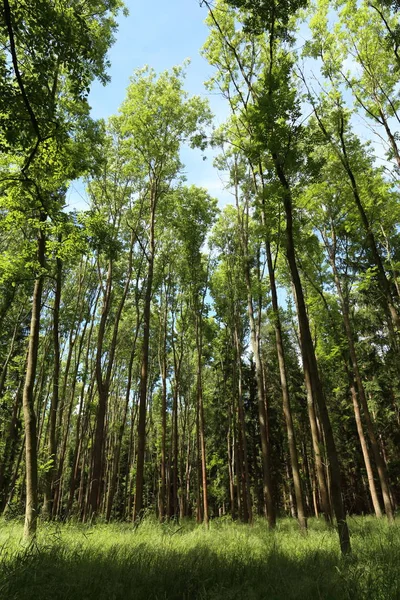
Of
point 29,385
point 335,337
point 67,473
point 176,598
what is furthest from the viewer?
point 67,473

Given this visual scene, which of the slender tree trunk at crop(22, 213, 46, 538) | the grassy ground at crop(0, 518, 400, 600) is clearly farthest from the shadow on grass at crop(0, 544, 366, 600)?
the slender tree trunk at crop(22, 213, 46, 538)

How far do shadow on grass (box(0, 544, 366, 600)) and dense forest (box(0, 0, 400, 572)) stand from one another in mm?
1416

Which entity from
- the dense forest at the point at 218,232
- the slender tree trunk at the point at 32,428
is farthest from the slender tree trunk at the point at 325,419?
the slender tree trunk at the point at 32,428

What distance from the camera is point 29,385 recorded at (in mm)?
6949

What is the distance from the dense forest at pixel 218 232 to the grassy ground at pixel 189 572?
0.92 metres

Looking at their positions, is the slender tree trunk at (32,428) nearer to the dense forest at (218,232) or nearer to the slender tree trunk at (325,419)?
the dense forest at (218,232)

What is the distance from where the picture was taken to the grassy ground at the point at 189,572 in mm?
3756

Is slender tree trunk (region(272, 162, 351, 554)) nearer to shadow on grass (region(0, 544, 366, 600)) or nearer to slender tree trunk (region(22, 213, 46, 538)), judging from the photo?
shadow on grass (region(0, 544, 366, 600))

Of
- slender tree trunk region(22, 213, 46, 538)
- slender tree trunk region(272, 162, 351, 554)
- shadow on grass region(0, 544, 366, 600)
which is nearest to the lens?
shadow on grass region(0, 544, 366, 600)

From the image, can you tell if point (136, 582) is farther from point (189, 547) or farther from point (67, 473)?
point (67, 473)

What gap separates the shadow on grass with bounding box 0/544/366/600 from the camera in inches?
146

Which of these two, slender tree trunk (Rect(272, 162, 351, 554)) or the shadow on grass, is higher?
slender tree trunk (Rect(272, 162, 351, 554))

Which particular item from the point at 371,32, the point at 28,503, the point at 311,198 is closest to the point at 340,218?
the point at 311,198

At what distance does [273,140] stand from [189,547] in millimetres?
8011
